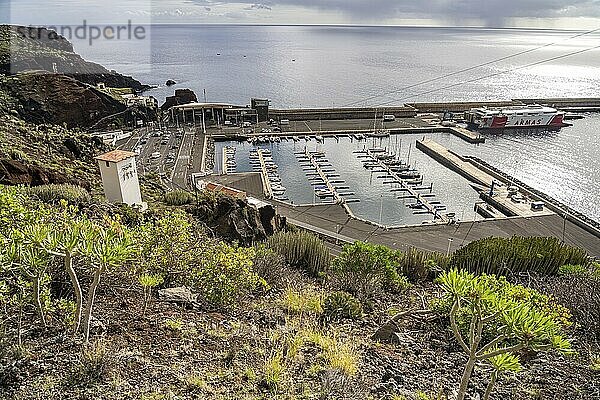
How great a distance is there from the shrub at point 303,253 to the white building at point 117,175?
600cm

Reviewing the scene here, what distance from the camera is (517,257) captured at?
10.6 meters

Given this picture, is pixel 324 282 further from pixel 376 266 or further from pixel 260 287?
pixel 260 287

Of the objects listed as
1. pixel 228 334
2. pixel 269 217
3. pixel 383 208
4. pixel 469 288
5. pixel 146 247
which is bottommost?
pixel 383 208

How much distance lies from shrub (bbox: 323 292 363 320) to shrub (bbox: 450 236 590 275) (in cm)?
422

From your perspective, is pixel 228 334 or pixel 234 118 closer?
pixel 228 334

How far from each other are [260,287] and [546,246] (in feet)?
27.2

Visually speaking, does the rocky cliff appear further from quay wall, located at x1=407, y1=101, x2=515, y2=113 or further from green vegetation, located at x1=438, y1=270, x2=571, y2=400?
green vegetation, located at x1=438, y1=270, x2=571, y2=400

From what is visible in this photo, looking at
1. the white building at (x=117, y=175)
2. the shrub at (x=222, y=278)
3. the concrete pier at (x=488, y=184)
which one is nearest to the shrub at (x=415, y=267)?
the shrub at (x=222, y=278)

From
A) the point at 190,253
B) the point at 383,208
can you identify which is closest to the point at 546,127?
the point at 383,208

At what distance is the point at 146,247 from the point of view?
6.23 m

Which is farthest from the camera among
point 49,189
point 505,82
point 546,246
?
point 505,82

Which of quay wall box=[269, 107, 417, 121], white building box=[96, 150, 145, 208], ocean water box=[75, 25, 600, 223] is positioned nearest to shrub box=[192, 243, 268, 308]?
A: white building box=[96, 150, 145, 208]

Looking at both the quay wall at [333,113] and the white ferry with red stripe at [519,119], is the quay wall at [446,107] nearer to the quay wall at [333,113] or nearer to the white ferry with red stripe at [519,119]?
the quay wall at [333,113]

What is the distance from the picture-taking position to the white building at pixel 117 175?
15.1 metres
